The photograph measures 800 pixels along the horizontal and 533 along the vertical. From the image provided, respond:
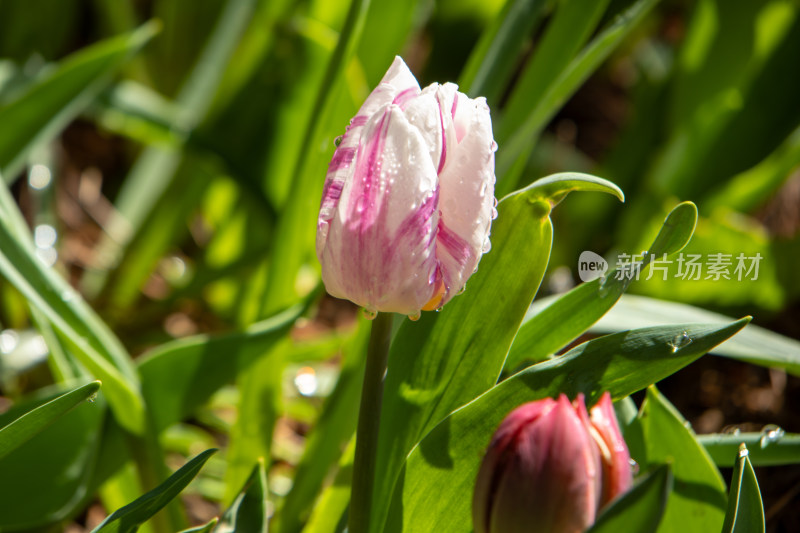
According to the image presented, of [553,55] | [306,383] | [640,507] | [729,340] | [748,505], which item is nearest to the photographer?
[640,507]

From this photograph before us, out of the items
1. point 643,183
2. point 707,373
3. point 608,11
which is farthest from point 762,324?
point 608,11

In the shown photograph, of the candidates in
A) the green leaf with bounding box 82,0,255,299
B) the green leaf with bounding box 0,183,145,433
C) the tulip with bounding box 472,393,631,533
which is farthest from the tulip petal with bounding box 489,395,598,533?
the green leaf with bounding box 82,0,255,299

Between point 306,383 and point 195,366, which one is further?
point 306,383

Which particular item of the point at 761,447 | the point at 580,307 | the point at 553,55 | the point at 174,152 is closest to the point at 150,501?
the point at 580,307

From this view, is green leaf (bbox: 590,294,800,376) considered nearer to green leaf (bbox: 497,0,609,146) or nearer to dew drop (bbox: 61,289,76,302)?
green leaf (bbox: 497,0,609,146)

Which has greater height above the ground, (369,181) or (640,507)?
(369,181)

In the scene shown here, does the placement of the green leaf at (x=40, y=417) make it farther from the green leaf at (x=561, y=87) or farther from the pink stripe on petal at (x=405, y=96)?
the green leaf at (x=561, y=87)

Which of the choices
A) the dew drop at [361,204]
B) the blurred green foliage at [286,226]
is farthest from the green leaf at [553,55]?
the dew drop at [361,204]

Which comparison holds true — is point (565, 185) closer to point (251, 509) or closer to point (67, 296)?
point (251, 509)
